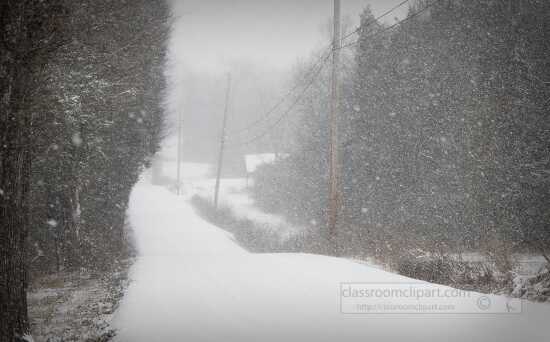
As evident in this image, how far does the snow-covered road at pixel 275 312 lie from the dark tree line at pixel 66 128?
79.6 inches

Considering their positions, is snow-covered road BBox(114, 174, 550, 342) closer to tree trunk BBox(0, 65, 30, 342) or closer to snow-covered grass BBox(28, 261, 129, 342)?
snow-covered grass BBox(28, 261, 129, 342)

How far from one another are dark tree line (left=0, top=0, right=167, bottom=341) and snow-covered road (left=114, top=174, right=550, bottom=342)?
2022mm

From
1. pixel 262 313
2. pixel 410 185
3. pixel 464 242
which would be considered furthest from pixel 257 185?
pixel 262 313

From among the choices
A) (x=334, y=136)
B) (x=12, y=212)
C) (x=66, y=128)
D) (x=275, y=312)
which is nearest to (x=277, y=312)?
(x=275, y=312)

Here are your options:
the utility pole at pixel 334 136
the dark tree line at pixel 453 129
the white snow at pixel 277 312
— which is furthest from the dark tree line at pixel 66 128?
the dark tree line at pixel 453 129

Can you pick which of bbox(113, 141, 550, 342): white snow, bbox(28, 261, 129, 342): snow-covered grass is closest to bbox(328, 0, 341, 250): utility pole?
bbox(113, 141, 550, 342): white snow

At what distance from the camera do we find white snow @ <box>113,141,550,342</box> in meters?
4.27

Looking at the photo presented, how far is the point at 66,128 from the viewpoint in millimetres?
7250

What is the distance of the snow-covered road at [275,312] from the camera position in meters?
4.26

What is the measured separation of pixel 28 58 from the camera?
13.9 feet

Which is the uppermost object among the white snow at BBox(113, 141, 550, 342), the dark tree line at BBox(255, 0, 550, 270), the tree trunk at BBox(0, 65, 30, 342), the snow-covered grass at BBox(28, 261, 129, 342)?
the dark tree line at BBox(255, 0, 550, 270)

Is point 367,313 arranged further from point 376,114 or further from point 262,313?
point 376,114

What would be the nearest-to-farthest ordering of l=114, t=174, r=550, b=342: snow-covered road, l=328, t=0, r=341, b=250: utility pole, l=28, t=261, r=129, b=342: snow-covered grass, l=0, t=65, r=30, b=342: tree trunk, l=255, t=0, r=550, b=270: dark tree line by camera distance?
l=0, t=65, r=30, b=342: tree trunk
l=114, t=174, r=550, b=342: snow-covered road
l=28, t=261, r=129, b=342: snow-covered grass
l=328, t=0, r=341, b=250: utility pole
l=255, t=0, r=550, b=270: dark tree line

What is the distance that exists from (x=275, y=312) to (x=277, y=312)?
0.03 m
